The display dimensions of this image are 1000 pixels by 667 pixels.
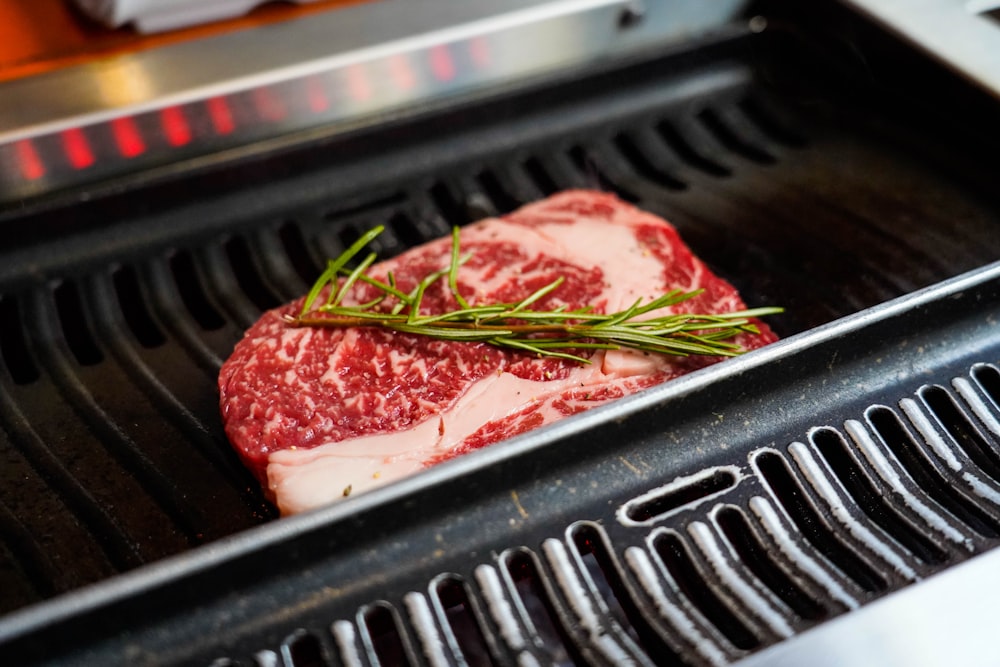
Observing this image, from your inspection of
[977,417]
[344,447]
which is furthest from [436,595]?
[977,417]

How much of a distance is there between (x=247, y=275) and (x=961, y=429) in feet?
4.25

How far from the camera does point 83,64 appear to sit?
70.4 inches

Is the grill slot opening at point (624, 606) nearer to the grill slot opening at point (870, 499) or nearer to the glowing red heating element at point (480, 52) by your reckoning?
the grill slot opening at point (870, 499)

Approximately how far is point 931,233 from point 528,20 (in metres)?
0.94

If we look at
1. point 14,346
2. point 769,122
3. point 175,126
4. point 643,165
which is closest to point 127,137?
point 175,126

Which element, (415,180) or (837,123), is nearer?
(415,180)

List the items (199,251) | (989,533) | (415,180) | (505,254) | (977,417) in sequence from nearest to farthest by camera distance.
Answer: (989,533)
(977,417)
(505,254)
(199,251)
(415,180)

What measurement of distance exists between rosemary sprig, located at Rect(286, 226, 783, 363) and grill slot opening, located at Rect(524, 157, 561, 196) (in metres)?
0.49

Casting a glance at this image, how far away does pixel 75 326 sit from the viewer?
1.66 metres

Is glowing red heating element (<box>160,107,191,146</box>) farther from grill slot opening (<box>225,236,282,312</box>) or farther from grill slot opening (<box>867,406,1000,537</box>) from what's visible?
grill slot opening (<box>867,406,1000,537</box>)

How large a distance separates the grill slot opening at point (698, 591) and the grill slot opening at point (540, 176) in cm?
91

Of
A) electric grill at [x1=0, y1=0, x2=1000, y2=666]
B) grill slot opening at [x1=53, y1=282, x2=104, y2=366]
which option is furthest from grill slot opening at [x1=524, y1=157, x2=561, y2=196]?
grill slot opening at [x1=53, y1=282, x2=104, y2=366]

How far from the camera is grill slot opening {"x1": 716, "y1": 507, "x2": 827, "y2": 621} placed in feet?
3.86

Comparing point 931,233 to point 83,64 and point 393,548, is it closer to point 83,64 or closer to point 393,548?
point 393,548
